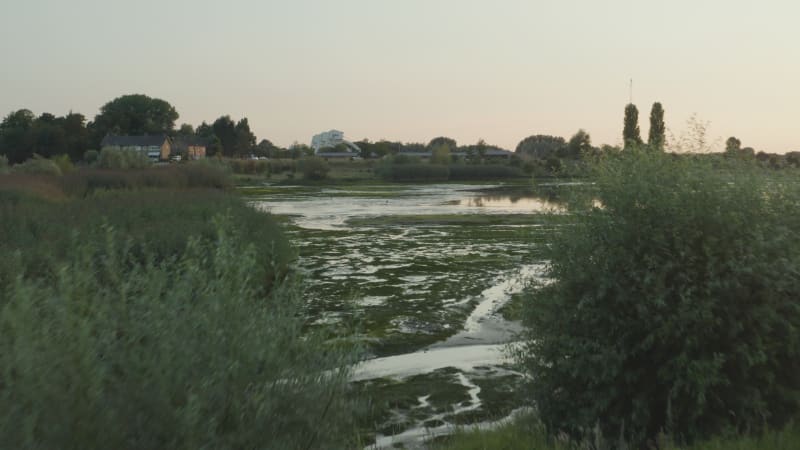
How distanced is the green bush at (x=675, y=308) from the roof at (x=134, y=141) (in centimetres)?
13060

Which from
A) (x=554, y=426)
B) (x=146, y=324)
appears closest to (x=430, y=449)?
(x=554, y=426)

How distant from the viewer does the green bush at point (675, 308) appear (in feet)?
26.9

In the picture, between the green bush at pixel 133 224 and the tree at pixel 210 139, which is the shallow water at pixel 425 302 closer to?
the green bush at pixel 133 224

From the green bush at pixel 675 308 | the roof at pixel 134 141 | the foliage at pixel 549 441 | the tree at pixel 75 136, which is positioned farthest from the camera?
the roof at pixel 134 141

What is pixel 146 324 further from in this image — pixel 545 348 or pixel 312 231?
pixel 312 231

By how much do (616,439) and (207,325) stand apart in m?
5.19

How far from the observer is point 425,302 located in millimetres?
19359

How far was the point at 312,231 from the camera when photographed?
121 ft

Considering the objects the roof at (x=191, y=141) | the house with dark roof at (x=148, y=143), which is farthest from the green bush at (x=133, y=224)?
the roof at (x=191, y=141)

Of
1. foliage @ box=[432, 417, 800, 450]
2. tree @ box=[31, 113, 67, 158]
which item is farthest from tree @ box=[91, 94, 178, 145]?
foliage @ box=[432, 417, 800, 450]

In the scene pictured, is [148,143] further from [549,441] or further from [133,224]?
[549,441]

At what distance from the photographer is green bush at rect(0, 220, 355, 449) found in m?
4.40

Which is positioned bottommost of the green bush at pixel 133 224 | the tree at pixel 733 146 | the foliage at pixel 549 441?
the foliage at pixel 549 441

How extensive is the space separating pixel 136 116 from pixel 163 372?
16352 centimetres
